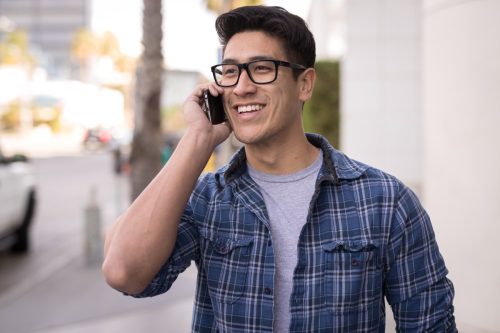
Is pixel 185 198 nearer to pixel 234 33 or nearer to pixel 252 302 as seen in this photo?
pixel 252 302

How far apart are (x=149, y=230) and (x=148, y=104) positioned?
7541 mm

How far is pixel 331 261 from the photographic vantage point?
6.62ft

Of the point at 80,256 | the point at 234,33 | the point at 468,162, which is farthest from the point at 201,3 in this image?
the point at 234,33

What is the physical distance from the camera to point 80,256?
9.73 meters

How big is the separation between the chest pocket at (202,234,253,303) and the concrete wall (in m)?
12.8

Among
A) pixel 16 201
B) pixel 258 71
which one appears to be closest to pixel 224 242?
pixel 258 71

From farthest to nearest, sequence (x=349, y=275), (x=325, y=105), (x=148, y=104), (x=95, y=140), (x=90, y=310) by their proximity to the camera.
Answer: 1. (x=95, y=140)
2. (x=325, y=105)
3. (x=148, y=104)
4. (x=90, y=310)
5. (x=349, y=275)

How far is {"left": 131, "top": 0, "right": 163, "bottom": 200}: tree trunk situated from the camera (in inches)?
368

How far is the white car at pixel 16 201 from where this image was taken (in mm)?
8969

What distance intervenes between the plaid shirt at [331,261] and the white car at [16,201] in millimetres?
7276

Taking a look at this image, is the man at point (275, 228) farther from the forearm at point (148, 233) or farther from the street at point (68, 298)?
the street at point (68, 298)

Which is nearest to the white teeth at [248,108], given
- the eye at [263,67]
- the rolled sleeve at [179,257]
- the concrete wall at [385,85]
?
the eye at [263,67]

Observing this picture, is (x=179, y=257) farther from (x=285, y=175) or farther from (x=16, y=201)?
(x=16, y=201)

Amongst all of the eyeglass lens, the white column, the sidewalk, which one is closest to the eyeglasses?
the eyeglass lens
